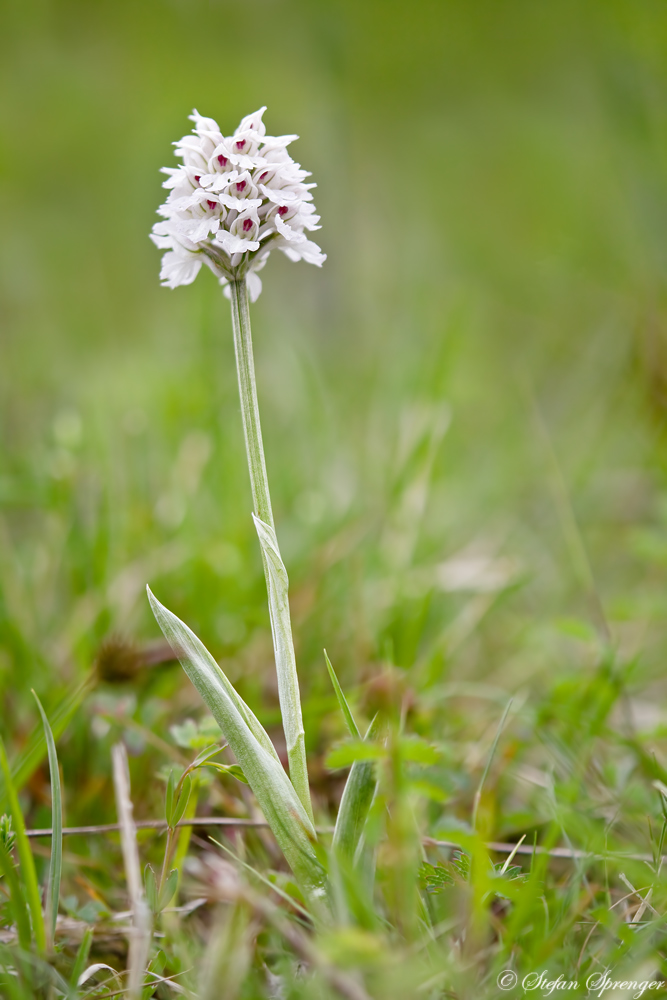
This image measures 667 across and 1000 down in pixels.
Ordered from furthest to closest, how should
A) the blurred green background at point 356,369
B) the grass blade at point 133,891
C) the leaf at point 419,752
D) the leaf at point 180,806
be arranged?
the blurred green background at point 356,369 < the leaf at point 180,806 < the leaf at point 419,752 < the grass blade at point 133,891

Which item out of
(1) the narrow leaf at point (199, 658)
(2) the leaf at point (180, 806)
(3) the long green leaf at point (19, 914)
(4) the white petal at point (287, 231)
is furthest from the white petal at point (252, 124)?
(3) the long green leaf at point (19, 914)

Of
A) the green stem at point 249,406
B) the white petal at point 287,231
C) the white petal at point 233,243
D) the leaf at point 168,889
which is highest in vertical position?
the white petal at point 287,231

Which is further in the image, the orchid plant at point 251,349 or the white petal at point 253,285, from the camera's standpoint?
the white petal at point 253,285

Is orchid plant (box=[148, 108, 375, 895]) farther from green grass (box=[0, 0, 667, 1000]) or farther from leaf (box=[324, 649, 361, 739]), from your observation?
green grass (box=[0, 0, 667, 1000])

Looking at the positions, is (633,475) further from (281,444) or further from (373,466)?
(281,444)

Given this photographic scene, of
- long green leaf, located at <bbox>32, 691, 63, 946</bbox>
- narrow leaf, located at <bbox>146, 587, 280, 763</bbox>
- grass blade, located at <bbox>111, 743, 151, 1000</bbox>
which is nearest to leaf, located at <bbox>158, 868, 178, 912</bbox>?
grass blade, located at <bbox>111, 743, 151, 1000</bbox>

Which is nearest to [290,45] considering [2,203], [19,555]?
[2,203]

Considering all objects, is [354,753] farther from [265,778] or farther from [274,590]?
[274,590]

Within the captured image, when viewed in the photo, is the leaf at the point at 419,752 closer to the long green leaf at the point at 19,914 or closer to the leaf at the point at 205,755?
the leaf at the point at 205,755
